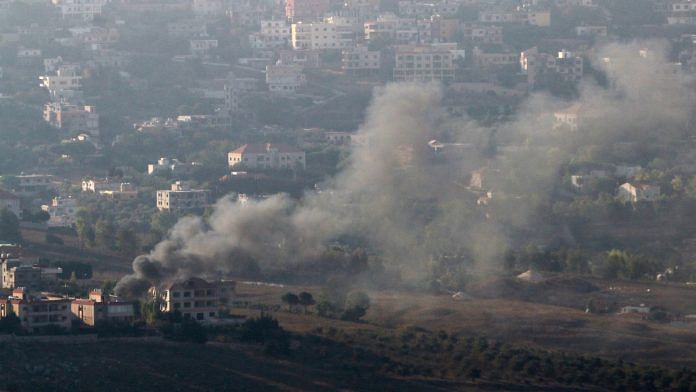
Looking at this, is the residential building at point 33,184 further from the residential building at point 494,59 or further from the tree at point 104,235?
the residential building at point 494,59

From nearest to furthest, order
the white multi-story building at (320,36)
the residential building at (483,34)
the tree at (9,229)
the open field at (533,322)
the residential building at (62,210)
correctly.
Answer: the open field at (533,322), the tree at (9,229), the residential building at (62,210), the white multi-story building at (320,36), the residential building at (483,34)

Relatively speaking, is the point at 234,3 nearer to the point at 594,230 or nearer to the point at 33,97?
the point at 33,97

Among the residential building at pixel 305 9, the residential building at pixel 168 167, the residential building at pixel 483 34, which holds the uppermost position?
the residential building at pixel 305 9

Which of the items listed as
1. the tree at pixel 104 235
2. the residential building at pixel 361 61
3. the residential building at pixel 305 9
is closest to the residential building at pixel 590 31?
the residential building at pixel 361 61

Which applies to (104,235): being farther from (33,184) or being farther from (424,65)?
(424,65)

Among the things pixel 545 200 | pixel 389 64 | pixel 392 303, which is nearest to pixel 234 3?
pixel 389 64

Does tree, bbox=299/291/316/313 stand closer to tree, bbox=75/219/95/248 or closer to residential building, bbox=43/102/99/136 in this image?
tree, bbox=75/219/95/248
